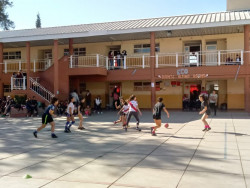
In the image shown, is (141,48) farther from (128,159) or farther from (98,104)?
(128,159)

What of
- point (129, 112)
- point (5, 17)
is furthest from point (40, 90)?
point (5, 17)

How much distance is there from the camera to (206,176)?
6.07m

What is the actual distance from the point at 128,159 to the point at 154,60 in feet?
47.0

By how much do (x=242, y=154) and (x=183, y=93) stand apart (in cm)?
1669

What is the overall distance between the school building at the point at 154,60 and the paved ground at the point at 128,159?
30.3ft

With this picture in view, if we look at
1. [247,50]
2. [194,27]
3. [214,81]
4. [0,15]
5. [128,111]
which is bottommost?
[128,111]

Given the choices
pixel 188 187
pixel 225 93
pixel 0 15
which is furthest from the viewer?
pixel 0 15

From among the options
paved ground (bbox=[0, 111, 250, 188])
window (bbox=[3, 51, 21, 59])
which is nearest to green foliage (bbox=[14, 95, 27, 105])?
window (bbox=[3, 51, 21, 59])

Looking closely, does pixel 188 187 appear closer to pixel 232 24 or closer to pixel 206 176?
pixel 206 176

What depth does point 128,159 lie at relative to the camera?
7598 mm

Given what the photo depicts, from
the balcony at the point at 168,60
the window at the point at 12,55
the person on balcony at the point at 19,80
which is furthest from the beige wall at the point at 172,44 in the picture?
the person on balcony at the point at 19,80

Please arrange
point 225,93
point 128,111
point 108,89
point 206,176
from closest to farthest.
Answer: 1. point 206,176
2. point 128,111
3. point 225,93
4. point 108,89

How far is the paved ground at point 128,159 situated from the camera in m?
5.86

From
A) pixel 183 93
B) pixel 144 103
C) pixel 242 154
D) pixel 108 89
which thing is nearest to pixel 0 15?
pixel 108 89
